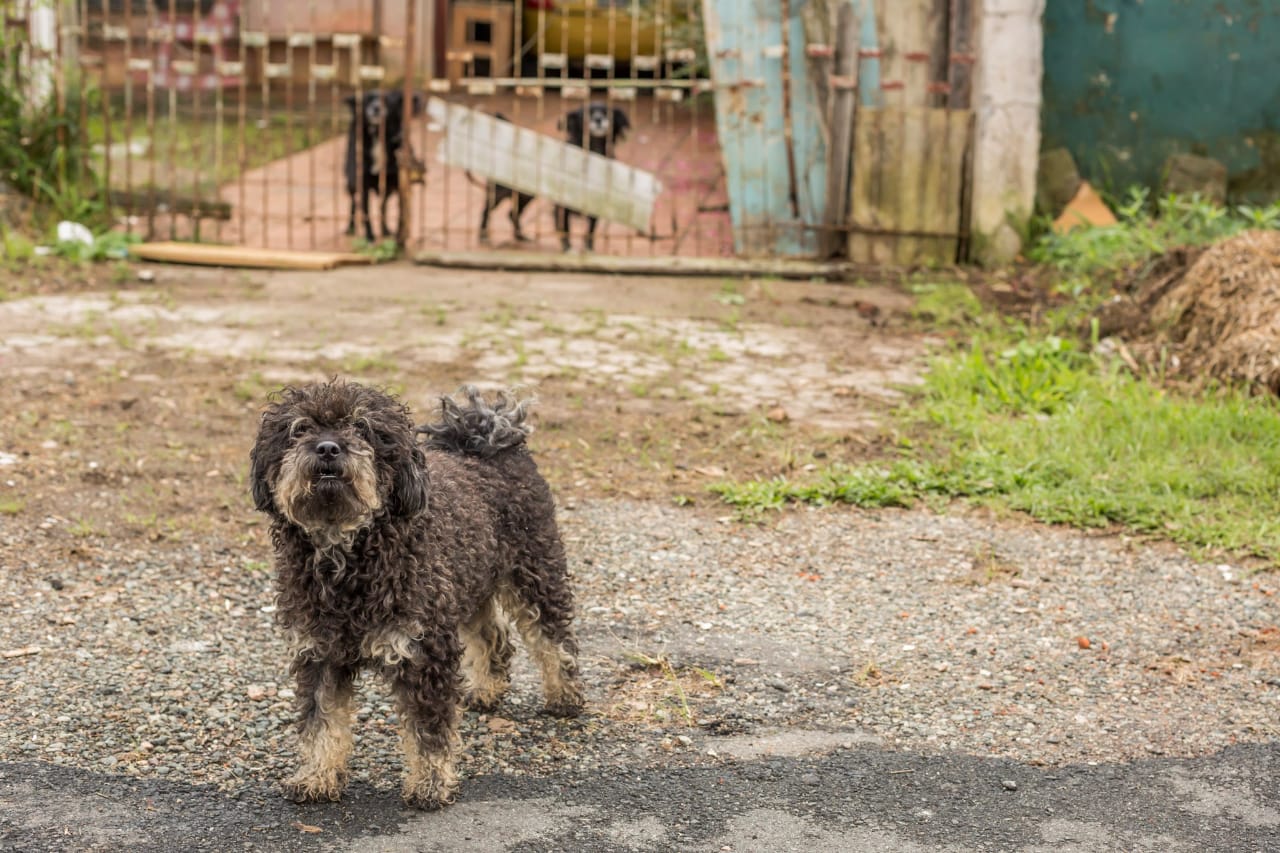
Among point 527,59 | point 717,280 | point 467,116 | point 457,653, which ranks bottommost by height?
point 457,653

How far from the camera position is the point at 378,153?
446 inches

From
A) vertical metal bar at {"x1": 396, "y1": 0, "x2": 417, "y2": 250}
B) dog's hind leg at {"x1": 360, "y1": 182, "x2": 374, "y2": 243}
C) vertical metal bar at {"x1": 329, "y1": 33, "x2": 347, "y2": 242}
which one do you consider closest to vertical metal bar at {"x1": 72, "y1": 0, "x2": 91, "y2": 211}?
vertical metal bar at {"x1": 329, "y1": 33, "x2": 347, "y2": 242}

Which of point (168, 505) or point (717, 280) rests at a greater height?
point (717, 280)

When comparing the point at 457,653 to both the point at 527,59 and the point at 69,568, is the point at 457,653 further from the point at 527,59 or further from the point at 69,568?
the point at 527,59

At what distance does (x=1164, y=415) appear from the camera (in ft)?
24.1

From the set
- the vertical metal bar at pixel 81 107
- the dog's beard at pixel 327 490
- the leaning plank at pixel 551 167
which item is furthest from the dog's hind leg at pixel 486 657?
the vertical metal bar at pixel 81 107

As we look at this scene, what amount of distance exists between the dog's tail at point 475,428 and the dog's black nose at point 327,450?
0.85m

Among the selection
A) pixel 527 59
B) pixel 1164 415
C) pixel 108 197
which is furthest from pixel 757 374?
pixel 527 59

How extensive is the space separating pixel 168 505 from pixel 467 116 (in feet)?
18.6

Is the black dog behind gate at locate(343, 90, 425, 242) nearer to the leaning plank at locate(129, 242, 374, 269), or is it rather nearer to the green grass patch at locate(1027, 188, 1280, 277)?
the leaning plank at locate(129, 242, 374, 269)

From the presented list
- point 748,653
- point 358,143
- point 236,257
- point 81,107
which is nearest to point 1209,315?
point 748,653

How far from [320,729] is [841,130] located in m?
7.76

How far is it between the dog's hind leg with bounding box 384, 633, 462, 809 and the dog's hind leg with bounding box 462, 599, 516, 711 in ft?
1.94

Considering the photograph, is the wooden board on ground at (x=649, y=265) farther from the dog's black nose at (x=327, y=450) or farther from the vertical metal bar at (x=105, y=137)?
the dog's black nose at (x=327, y=450)
